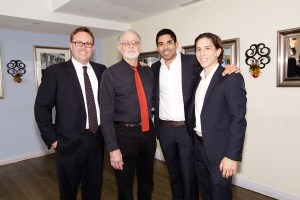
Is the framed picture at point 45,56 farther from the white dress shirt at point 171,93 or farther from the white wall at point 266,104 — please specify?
the white dress shirt at point 171,93

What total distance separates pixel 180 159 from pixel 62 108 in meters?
1.13

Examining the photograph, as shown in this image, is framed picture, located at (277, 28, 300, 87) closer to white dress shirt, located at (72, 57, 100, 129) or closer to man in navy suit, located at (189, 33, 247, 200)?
man in navy suit, located at (189, 33, 247, 200)

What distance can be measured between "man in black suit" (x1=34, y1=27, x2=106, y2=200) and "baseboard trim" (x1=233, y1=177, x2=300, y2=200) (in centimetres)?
205

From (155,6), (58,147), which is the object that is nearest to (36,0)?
(155,6)

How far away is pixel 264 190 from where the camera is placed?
2.94m

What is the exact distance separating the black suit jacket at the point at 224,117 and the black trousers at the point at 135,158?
1.85 ft

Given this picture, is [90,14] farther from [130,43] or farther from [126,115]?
[126,115]

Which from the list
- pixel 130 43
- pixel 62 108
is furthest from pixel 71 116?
pixel 130 43

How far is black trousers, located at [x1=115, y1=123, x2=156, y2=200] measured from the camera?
2.00 meters

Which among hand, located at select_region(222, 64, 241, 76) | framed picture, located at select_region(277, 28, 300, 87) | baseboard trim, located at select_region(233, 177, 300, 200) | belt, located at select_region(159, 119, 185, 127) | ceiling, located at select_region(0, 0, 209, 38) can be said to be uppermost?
ceiling, located at select_region(0, 0, 209, 38)

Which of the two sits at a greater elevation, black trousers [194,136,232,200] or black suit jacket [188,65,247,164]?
black suit jacket [188,65,247,164]

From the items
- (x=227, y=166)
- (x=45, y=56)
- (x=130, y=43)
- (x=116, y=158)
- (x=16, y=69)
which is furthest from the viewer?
(x=45, y=56)

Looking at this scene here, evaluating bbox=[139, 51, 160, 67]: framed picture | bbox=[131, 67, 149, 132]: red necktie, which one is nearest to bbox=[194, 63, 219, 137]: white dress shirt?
bbox=[131, 67, 149, 132]: red necktie

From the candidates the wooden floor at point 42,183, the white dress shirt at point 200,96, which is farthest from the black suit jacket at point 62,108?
the wooden floor at point 42,183
